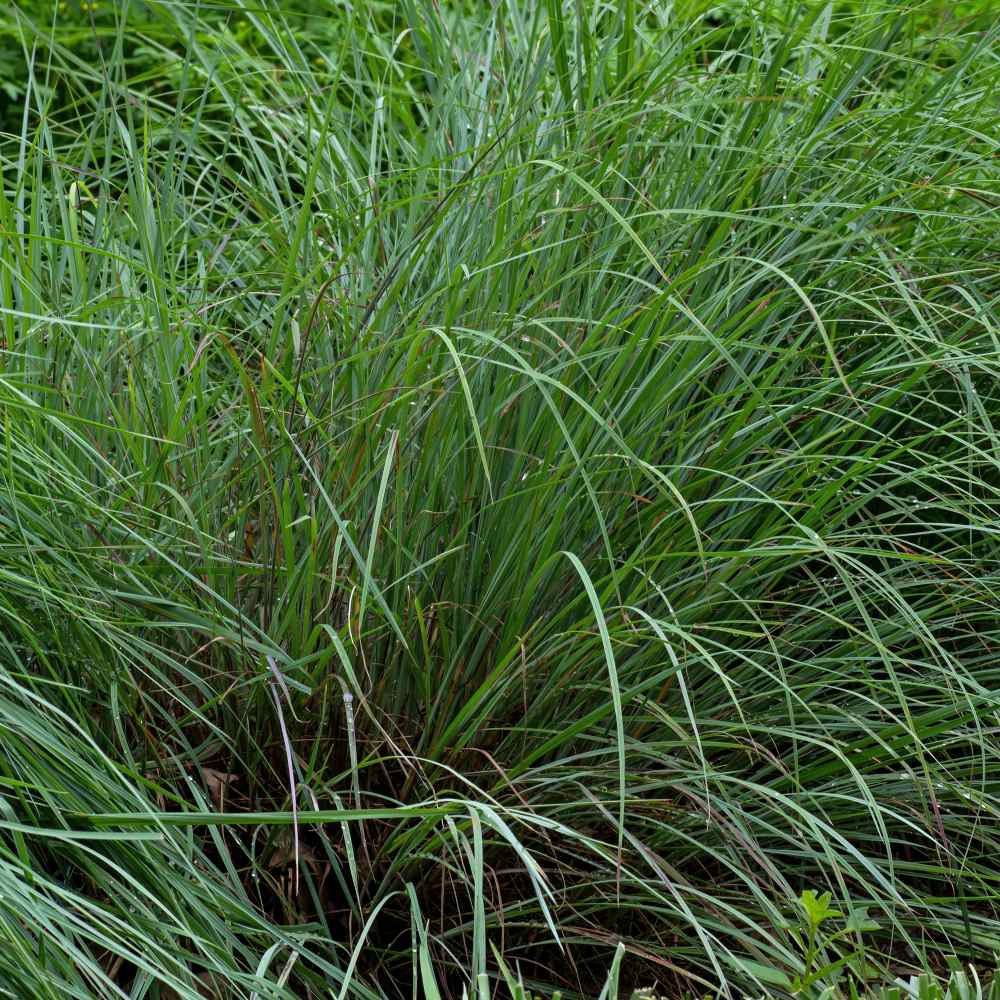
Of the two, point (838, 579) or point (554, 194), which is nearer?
point (838, 579)

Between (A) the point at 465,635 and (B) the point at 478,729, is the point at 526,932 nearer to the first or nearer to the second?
(B) the point at 478,729

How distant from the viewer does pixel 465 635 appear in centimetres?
223

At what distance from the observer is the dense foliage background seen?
204 centimetres

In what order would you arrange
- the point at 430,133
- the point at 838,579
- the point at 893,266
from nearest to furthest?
1. the point at 838,579
2. the point at 893,266
3. the point at 430,133

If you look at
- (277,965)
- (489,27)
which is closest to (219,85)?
(489,27)

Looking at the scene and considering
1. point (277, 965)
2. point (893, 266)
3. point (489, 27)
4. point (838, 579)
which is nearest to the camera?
point (277, 965)

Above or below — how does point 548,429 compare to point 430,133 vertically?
below

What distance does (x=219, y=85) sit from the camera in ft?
9.57

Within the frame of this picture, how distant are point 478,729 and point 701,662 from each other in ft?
1.42

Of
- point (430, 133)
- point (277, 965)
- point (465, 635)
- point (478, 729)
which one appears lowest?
point (277, 965)

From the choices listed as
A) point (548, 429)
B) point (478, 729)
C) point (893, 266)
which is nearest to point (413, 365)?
point (548, 429)

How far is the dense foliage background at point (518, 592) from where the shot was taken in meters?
2.04

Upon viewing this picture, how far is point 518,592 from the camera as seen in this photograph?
2.29 m

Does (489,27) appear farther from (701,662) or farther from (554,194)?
(701,662)
